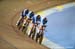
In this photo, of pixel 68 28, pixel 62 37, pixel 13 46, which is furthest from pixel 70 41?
pixel 13 46

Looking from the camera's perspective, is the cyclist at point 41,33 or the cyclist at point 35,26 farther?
the cyclist at point 35,26

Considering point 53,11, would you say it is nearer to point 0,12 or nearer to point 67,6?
point 67,6

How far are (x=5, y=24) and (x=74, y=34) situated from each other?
225 centimetres

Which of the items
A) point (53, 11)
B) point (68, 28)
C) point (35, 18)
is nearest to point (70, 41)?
point (68, 28)

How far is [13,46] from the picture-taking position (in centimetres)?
555

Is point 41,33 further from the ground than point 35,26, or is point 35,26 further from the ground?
point 35,26

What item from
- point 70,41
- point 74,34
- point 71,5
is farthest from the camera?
point 71,5

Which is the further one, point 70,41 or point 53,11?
point 53,11

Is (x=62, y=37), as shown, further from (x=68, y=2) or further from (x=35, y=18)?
(x=68, y=2)

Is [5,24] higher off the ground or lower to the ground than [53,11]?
lower

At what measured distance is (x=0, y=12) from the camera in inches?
306

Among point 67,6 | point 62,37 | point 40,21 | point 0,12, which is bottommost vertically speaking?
point 62,37

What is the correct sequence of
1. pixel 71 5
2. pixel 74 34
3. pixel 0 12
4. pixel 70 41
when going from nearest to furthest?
1. pixel 70 41
2. pixel 74 34
3. pixel 0 12
4. pixel 71 5

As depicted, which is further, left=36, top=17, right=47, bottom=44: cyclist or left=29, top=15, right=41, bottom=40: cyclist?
left=29, top=15, right=41, bottom=40: cyclist
